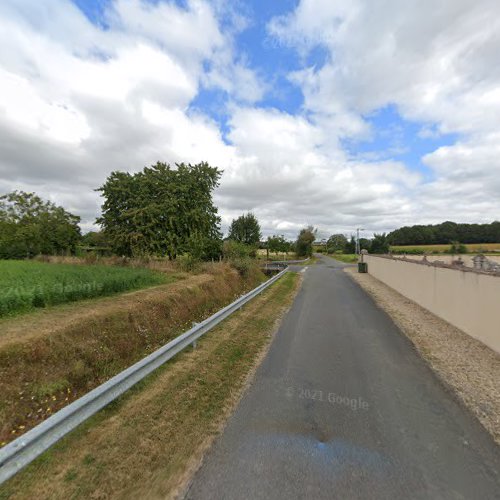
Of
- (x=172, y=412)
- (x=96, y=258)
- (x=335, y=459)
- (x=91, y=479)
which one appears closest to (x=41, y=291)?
(x=172, y=412)

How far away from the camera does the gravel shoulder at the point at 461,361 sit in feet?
12.4

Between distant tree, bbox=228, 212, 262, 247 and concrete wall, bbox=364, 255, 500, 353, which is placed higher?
distant tree, bbox=228, 212, 262, 247

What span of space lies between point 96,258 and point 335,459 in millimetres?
22329

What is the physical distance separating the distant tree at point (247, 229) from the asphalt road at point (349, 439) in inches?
1681

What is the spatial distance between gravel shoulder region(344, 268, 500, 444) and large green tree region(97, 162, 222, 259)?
1543cm

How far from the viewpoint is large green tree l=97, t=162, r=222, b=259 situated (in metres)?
21.7

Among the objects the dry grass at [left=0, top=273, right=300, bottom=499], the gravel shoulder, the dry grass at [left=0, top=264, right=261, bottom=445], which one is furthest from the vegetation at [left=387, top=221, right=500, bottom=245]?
the dry grass at [left=0, top=273, right=300, bottom=499]

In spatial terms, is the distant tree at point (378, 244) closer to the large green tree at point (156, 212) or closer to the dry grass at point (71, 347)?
the large green tree at point (156, 212)

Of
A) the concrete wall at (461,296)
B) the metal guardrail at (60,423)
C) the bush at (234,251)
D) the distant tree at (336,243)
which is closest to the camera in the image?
the metal guardrail at (60,423)

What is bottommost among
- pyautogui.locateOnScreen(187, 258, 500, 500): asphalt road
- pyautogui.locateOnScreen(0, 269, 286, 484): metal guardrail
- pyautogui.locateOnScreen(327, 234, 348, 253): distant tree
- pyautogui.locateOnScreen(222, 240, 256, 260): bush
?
pyautogui.locateOnScreen(187, 258, 500, 500): asphalt road

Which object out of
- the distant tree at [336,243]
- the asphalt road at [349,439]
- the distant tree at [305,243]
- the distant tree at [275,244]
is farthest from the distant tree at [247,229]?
the distant tree at [336,243]

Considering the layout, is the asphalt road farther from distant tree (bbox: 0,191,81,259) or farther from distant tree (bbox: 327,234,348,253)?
distant tree (bbox: 327,234,348,253)

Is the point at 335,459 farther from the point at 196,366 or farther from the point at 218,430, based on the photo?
the point at 196,366

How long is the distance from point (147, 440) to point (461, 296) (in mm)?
8210
